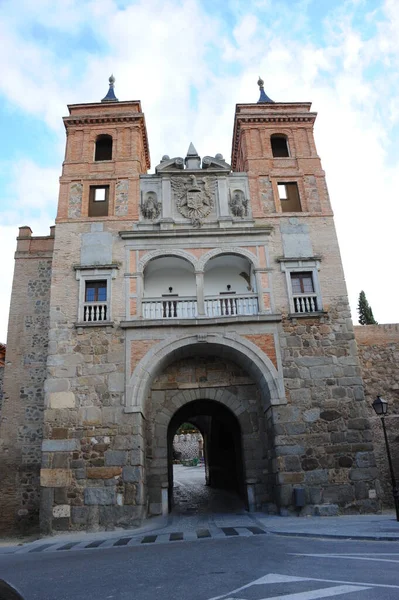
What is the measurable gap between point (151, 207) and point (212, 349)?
199 inches

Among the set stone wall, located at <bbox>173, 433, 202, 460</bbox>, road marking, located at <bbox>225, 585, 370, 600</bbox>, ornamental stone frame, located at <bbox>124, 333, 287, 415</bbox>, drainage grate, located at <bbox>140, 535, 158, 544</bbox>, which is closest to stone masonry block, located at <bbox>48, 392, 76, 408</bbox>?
ornamental stone frame, located at <bbox>124, 333, 287, 415</bbox>

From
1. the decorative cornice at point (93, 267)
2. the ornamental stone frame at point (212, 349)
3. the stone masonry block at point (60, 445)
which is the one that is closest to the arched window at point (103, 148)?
the decorative cornice at point (93, 267)

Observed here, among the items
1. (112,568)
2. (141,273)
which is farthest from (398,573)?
(141,273)

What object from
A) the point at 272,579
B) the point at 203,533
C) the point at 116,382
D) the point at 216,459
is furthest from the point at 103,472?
the point at 216,459

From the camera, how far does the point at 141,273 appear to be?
13.3 meters

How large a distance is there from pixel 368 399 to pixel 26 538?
10554 mm

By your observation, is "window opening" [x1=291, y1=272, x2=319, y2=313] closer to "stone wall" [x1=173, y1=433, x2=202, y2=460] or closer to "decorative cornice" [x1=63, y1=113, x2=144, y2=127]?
"decorative cornice" [x1=63, y1=113, x2=144, y2=127]

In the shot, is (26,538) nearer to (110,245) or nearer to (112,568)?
(112,568)

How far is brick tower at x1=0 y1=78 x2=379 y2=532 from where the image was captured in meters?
11.3

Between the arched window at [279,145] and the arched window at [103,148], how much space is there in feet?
19.5

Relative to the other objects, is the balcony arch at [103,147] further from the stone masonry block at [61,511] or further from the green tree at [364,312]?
the green tree at [364,312]

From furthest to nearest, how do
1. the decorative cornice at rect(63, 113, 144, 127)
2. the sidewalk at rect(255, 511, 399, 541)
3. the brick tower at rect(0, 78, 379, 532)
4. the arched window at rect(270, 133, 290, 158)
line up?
the arched window at rect(270, 133, 290, 158)
the decorative cornice at rect(63, 113, 144, 127)
the brick tower at rect(0, 78, 379, 532)
the sidewalk at rect(255, 511, 399, 541)

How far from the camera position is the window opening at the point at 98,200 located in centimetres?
1450

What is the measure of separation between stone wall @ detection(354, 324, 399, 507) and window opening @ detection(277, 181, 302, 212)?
174 inches
